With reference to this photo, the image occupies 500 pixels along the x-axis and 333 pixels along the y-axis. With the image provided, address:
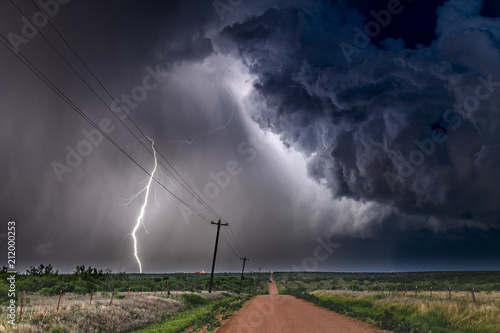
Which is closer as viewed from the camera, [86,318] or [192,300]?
[86,318]

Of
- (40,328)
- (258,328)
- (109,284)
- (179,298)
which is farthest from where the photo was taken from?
(109,284)

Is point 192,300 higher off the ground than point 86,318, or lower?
lower

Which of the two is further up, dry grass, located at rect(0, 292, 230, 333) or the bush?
dry grass, located at rect(0, 292, 230, 333)

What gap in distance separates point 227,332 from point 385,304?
675 inches

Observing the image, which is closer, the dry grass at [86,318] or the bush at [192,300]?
the dry grass at [86,318]

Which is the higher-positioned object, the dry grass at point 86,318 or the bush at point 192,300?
the dry grass at point 86,318

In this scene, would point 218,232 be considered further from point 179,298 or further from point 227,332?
point 227,332

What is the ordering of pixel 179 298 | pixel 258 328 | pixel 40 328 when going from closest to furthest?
pixel 40 328 < pixel 258 328 < pixel 179 298

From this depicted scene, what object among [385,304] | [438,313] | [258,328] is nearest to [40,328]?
[258,328]

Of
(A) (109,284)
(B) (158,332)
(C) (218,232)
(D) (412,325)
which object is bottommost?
(A) (109,284)

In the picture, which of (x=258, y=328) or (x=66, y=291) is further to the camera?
(x=66, y=291)

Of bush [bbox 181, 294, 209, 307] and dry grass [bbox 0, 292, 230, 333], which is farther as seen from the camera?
bush [bbox 181, 294, 209, 307]

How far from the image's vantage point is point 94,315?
55.7ft

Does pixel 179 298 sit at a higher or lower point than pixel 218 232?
lower
